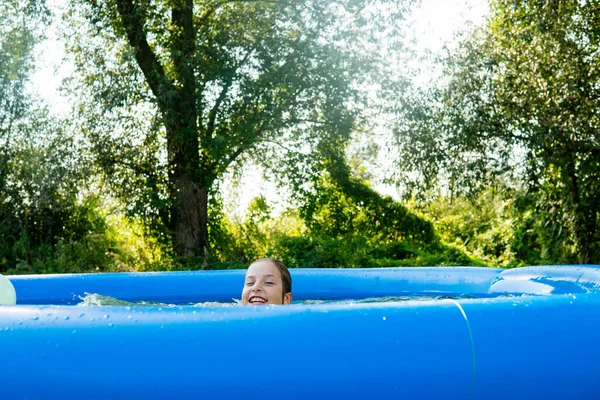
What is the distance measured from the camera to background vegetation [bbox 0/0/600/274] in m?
7.93

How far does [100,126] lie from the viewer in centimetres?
830

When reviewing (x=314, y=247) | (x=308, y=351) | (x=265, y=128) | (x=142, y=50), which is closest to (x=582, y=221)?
(x=314, y=247)

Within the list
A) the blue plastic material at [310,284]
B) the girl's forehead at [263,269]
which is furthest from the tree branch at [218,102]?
the girl's forehead at [263,269]

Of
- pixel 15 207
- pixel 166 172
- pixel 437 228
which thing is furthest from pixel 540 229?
pixel 15 207

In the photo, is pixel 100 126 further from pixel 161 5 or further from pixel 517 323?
pixel 517 323

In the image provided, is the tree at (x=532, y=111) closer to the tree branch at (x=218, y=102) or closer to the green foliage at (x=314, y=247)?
the green foliage at (x=314, y=247)

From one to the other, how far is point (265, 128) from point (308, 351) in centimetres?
662

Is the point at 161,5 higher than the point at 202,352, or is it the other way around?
the point at 161,5

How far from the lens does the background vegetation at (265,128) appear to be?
7926mm

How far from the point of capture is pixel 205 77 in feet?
27.4

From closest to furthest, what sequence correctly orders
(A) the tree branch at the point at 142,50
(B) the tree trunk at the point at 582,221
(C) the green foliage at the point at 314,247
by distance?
(B) the tree trunk at the point at 582,221
(A) the tree branch at the point at 142,50
(C) the green foliage at the point at 314,247

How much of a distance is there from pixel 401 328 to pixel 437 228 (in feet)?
28.6

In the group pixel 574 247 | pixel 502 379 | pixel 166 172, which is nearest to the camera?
pixel 502 379

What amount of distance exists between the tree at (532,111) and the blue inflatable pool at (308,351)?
5.49 metres
